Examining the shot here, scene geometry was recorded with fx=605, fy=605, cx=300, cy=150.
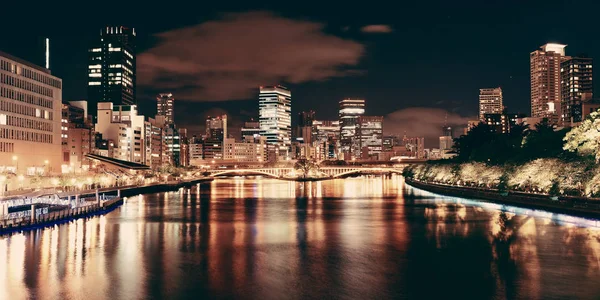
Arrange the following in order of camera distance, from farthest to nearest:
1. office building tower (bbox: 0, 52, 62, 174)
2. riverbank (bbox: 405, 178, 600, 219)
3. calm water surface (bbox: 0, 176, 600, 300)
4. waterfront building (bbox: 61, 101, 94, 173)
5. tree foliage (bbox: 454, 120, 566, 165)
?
waterfront building (bbox: 61, 101, 94, 173)
office building tower (bbox: 0, 52, 62, 174)
tree foliage (bbox: 454, 120, 566, 165)
riverbank (bbox: 405, 178, 600, 219)
calm water surface (bbox: 0, 176, 600, 300)

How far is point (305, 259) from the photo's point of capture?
127 feet

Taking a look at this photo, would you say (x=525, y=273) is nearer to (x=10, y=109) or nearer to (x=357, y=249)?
(x=357, y=249)

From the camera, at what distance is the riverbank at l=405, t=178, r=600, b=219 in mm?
58812

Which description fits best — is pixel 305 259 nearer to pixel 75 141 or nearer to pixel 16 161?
pixel 16 161

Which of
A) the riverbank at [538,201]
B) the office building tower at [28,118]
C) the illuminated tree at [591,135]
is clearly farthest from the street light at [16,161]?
the illuminated tree at [591,135]

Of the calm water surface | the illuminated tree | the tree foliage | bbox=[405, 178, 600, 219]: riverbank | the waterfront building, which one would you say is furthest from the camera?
the waterfront building

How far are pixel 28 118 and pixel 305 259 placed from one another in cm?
9802

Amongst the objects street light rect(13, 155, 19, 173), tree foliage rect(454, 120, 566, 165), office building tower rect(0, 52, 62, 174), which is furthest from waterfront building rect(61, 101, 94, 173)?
tree foliage rect(454, 120, 566, 165)

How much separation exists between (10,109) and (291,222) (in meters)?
73.7

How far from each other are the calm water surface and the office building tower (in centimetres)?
5701

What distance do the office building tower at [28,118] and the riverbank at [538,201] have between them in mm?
79915

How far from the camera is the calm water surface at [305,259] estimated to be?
2972 cm

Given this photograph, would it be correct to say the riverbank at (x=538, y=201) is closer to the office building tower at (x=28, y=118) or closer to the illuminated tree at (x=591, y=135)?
the illuminated tree at (x=591, y=135)

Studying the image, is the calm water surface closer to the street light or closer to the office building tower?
the street light
